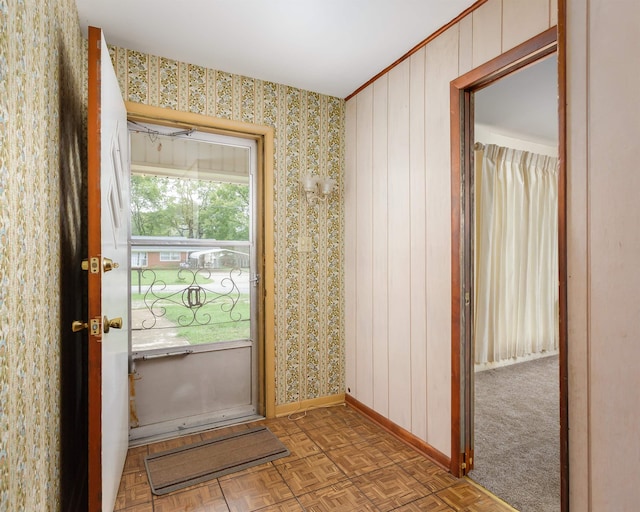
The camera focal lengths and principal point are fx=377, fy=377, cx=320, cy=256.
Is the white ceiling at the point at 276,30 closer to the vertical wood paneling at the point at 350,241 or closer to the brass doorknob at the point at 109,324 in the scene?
the vertical wood paneling at the point at 350,241

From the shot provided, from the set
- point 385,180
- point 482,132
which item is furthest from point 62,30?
point 482,132

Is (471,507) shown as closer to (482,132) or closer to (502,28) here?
(502,28)

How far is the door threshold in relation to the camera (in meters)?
2.48

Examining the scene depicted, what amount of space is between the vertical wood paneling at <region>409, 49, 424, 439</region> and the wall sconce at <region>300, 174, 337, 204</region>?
2.40 ft

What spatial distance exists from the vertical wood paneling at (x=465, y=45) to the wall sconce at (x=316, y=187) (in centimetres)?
121

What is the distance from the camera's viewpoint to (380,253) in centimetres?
270

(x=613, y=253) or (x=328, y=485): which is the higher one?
(x=613, y=253)

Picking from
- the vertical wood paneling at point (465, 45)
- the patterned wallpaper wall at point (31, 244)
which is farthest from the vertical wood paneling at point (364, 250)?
the patterned wallpaper wall at point (31, 244)

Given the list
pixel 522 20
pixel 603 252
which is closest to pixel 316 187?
pixel 522 20

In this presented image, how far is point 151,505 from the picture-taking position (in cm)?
187

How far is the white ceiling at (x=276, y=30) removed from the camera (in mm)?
1943

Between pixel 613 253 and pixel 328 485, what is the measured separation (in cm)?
186

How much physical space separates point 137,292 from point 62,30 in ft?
5.06

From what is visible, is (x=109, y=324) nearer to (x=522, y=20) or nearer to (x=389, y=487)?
(x=389, y=487)
